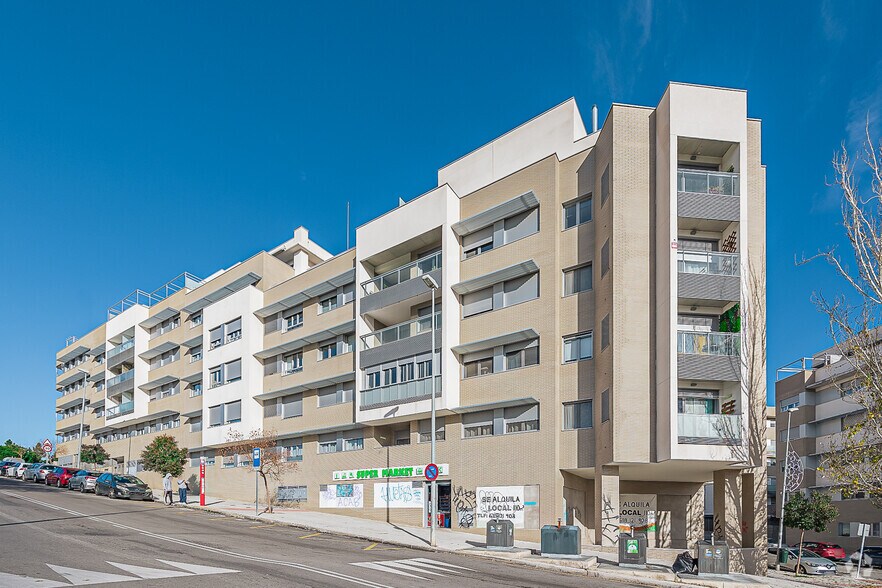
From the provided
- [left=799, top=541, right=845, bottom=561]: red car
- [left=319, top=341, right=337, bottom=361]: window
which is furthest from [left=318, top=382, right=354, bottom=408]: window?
[left=799, top=541, right=845, bottom=561]: red car

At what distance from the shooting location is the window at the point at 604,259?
29.7m

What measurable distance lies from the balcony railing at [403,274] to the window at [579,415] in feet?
30.4

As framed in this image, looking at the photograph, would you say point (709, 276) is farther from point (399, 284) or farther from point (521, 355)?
point (399, 284)

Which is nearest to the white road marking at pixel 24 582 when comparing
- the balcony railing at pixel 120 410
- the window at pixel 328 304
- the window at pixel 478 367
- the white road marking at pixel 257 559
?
the white road marking at pixel 257 559

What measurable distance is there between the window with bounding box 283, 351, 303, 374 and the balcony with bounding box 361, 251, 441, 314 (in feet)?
26.7

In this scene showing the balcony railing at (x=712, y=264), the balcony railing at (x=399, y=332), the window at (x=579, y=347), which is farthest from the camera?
the balcony railing at (x=399, y=332)

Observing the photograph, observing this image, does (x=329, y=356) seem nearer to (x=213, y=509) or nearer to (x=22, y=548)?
(x=213, y=509)

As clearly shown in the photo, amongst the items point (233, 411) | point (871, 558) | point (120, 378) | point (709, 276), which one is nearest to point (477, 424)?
point (709, 276)

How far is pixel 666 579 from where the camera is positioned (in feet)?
67.3

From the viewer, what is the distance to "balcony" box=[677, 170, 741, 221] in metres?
28.1

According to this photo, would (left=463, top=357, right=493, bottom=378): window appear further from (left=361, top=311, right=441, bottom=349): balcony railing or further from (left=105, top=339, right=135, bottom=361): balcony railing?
(left=105, top=339, right=135, bottom=361): balcony railing

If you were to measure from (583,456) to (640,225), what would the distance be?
8.96 metres

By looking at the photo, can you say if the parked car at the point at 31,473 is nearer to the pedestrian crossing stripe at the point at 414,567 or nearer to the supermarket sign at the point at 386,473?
the supermarket sign at the point at 386,473

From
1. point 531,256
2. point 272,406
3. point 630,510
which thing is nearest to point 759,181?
point 531,256
